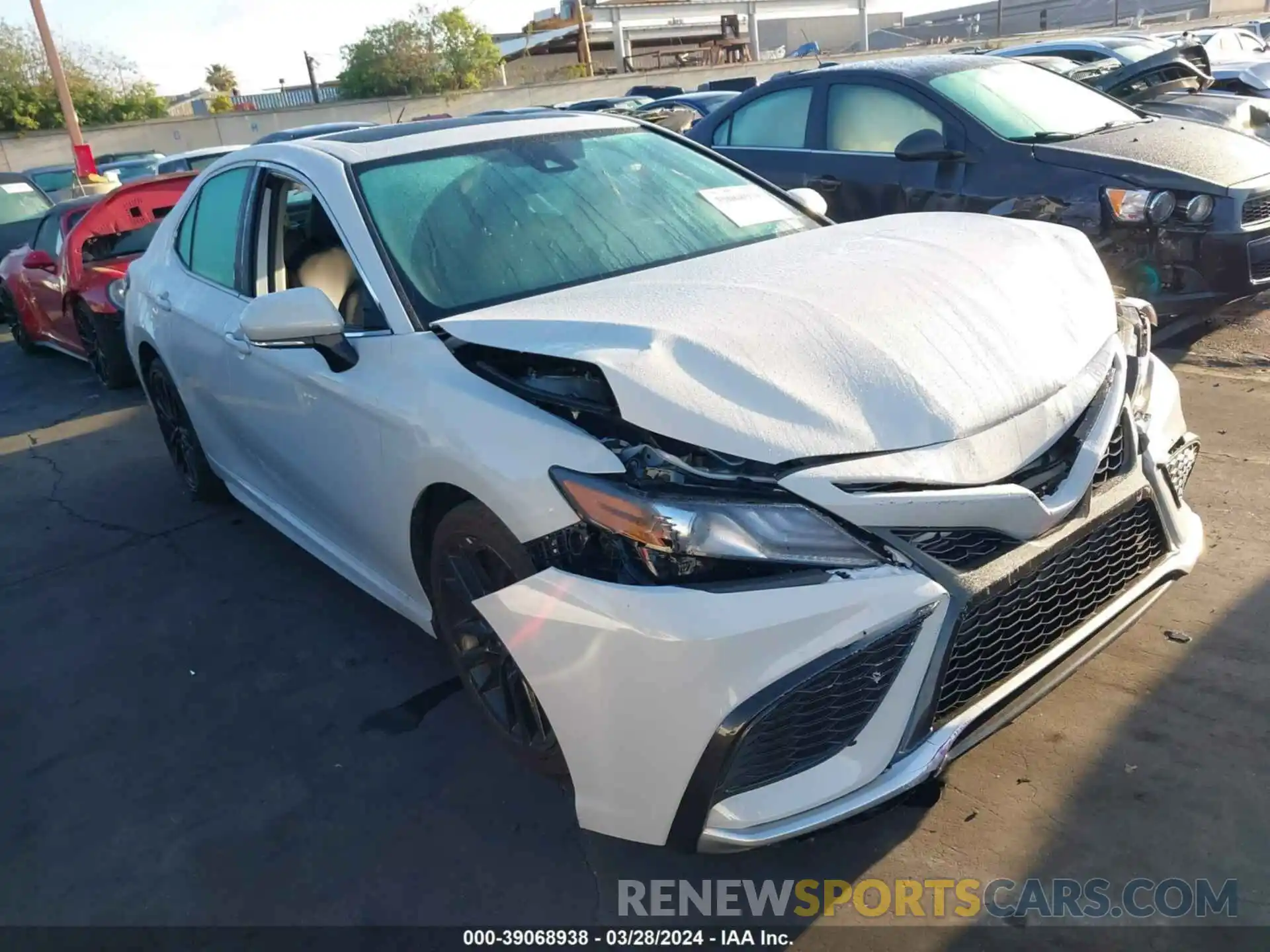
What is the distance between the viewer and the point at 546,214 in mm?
3193

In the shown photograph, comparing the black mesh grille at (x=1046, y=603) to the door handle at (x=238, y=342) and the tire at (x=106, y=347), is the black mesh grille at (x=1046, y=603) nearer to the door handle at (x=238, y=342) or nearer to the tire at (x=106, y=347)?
the door handle at (x=238, y=342)

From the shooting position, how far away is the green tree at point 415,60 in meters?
42.1

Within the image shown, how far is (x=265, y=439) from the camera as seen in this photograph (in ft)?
11.9

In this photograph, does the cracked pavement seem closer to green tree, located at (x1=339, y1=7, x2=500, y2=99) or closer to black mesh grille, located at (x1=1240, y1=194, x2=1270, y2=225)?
black mesh grille, located at (x1=1240, y1=194, x2=1270, y2=225)

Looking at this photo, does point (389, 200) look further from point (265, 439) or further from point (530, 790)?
point (530, 790)

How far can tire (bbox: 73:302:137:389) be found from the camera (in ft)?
24.4

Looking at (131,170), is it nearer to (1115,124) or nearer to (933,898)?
(1115,124)

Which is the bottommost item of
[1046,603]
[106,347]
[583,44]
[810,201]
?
[106,347]

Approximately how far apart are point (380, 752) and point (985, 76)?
17.5ft

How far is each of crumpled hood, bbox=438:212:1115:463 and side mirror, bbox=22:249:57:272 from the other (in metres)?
7.06

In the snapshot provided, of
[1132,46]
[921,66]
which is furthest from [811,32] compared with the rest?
[921,66]

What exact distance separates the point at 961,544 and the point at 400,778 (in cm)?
168

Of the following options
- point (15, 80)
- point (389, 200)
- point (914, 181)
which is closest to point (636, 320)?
point (389, 200)

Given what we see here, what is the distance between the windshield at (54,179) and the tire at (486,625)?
1897 cm
